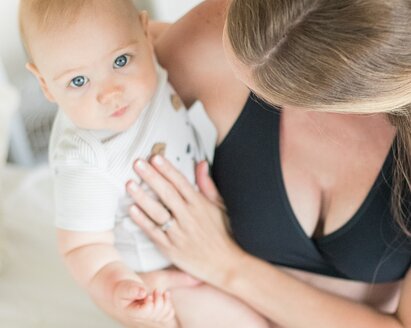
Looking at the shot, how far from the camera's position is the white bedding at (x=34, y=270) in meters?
1.17

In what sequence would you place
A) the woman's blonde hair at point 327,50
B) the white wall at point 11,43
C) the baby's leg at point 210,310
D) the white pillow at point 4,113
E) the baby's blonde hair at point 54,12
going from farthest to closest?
1. the white wall at point 11,43
2. the white pillow at point 4,113
3. the baby's leg at point 210,310
4. the baby's blonde hair at point 54,12
5. the woman's blonde hair at point 327,50

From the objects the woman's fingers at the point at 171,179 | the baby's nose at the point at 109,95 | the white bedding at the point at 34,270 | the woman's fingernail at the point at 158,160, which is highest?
the baby's nose at the point at 109,95

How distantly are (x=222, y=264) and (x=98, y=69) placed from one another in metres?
0.37

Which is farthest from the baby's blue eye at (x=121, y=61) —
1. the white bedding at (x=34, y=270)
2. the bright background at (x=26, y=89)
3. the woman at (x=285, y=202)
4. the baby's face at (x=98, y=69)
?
the bright background at (x=26, y=89)

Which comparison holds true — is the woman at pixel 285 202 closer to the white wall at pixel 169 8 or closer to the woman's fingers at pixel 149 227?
the woman's fingers at pixel 149 227

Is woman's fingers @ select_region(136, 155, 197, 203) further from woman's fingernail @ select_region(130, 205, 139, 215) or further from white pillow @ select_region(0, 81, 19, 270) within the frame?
white pillow @ select_region(0, 81, 19, 270)

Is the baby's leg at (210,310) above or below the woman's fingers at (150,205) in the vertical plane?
below

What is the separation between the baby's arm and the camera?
87cm

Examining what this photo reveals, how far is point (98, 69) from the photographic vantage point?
2.70 feet

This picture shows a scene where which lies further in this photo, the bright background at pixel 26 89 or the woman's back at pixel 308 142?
the bright background at pixel 26 89

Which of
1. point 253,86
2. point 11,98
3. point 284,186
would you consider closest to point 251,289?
point 284,186

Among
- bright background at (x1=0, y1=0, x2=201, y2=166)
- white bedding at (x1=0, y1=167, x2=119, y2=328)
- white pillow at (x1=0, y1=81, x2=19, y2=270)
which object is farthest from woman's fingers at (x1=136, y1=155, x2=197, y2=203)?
bright background at (x1=0, y1=0, x2=201, y2=166)

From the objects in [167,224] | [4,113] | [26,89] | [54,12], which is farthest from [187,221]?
[26,89]

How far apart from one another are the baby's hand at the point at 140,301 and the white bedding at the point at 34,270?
1.00 feet
